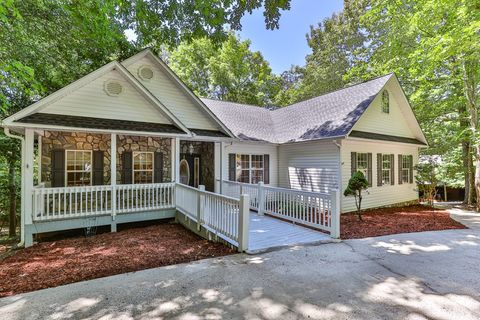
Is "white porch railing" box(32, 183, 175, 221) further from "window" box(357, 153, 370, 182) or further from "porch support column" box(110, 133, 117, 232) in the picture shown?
"window" box(357, 153, 370, 182)

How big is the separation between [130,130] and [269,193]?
5206mm

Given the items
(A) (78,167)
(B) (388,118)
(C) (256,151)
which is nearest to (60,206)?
(A) (78,167)

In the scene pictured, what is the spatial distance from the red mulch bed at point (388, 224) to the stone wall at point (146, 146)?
6.58 metres

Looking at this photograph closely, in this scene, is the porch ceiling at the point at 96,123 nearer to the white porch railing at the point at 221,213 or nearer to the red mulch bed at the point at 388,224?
the white porch railing at the point at 221,213

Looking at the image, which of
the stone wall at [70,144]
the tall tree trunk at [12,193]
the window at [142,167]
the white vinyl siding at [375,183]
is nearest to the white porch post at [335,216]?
the white vinyl siding at [375,183]

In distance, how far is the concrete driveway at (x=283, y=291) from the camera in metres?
3.21

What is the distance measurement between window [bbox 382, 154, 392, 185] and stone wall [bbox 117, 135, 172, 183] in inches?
399

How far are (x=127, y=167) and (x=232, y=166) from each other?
466cm

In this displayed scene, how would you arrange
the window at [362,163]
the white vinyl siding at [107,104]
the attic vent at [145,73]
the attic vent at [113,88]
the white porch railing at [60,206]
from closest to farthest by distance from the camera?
the white porch railing at [60,206] → the white vinyl siding at [107,104] → the attic vent at [113,88] → the attic vent at [145,73] → the window at [362,163]

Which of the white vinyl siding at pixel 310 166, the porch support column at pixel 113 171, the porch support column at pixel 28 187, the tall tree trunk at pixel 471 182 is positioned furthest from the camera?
the tall tree trunk at pixel 471 182

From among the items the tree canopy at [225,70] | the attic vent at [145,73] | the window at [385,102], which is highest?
the tree canopy at [225,70]

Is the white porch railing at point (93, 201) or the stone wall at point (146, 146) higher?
the stone wall at point (146, 146)

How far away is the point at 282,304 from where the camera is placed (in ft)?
11.1

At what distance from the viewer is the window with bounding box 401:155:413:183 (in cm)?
1312
